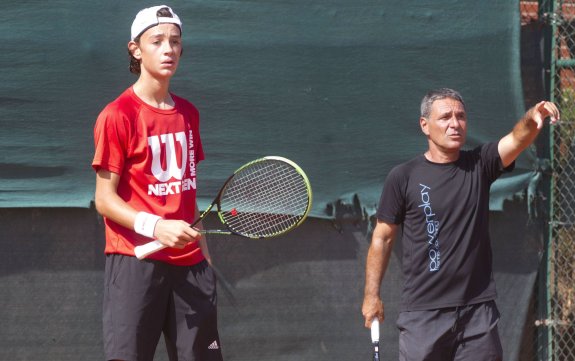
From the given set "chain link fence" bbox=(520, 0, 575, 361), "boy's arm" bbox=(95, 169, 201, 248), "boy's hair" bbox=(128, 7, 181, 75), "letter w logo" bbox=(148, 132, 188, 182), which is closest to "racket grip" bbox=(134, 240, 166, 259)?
"boy's arm" bbox=(95, 169, 201, 248)

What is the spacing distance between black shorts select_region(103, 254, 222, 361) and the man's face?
1205 mm

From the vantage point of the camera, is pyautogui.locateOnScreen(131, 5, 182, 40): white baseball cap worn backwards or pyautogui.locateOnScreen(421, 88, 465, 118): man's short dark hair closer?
pyautogui.locateOnScreen(131, 5, 182, 40): white baseball cap worn backwards

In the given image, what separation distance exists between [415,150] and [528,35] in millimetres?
1028

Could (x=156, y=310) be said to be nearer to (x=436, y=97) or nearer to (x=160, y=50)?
(x=160, y=50)

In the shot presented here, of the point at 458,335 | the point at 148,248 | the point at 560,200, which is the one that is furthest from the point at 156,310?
the point at 560,200

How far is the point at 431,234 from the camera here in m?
4.39

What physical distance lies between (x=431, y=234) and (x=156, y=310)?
A: 124 cm

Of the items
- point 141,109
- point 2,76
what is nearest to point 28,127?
point 2,76

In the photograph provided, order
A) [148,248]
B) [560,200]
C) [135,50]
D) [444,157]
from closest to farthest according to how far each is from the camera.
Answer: [148,248] → [135,50] → [444,157] → [560,200]

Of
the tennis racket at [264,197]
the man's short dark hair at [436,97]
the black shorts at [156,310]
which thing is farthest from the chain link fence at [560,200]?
the black shorts at [156,310]

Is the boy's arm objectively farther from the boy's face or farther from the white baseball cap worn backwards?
the white baseball cap worn backwards

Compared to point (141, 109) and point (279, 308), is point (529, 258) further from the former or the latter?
point (141, 109)

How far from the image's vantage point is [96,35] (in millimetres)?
5406

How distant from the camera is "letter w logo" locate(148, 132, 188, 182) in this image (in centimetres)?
408
